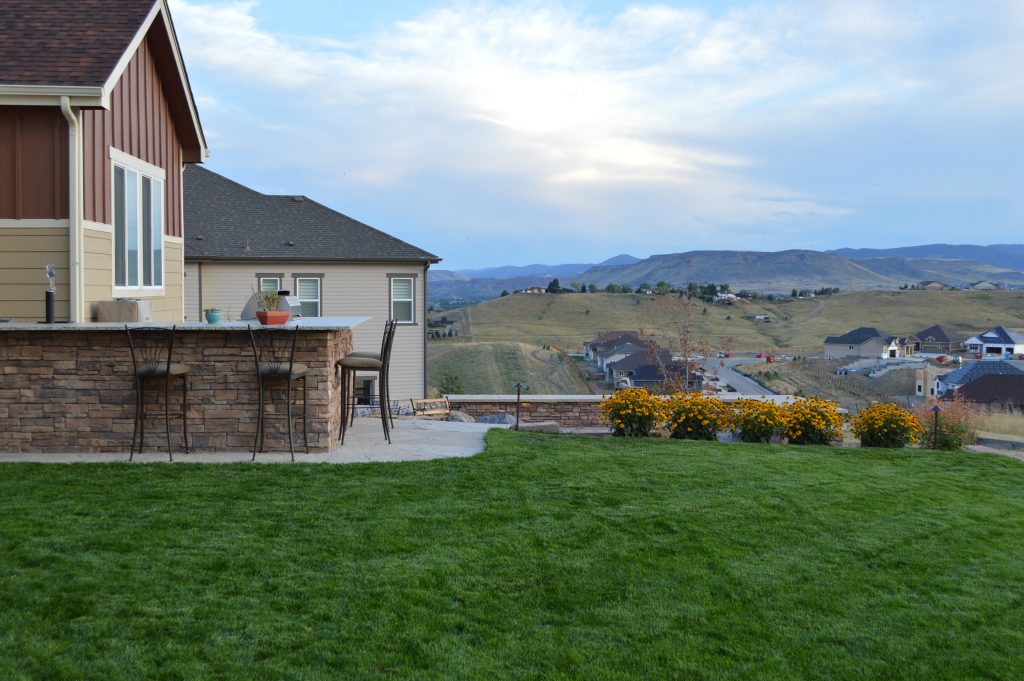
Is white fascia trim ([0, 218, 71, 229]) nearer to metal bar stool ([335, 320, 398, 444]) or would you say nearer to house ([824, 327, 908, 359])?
metal bar stool ([335, 320, 398, 444])

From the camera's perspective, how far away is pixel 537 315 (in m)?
86.6

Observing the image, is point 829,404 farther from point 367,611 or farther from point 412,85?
point 412,85

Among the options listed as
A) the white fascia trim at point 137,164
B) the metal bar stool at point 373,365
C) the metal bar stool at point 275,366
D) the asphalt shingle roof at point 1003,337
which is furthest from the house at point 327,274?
the asphalt shingle roof at point 1003,337

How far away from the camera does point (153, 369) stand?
25.4ft

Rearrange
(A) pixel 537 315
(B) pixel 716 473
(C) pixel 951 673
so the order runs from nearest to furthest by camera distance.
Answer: (C) pixel 951 673, (B) pixel 716 473, (A) pixel 537 315

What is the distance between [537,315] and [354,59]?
6710cm

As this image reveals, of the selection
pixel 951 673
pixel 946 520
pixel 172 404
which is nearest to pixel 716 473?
pixel 946 520

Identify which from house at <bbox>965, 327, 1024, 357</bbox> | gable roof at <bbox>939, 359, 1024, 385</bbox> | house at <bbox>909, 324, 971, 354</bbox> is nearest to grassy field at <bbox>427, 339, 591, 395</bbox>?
gable roof at <bbox>939, 359, 1024, 385</bbox>

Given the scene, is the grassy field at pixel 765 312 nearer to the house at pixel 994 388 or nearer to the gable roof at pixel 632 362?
the gable roof at pixel 632 362

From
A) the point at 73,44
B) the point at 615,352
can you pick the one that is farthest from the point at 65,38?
the point at 615,352

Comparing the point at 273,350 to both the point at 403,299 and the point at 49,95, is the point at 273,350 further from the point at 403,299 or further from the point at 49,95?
the point at 403,299

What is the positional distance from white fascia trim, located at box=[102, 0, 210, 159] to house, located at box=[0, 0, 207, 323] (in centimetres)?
2

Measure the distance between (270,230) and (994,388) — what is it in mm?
33829

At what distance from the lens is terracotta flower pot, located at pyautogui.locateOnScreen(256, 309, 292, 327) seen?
8.00 m
